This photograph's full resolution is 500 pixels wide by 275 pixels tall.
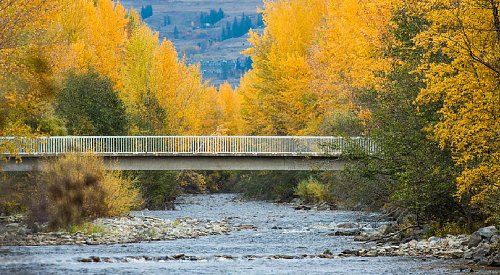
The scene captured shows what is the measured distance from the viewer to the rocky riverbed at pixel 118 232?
3784cm

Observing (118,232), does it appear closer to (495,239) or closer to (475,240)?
(475,240)

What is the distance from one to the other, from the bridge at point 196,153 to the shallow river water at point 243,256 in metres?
4.26

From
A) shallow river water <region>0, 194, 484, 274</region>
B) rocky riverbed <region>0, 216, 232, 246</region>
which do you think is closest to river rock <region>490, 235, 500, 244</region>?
shallow river water <region>0, 194, 484, 274</region>

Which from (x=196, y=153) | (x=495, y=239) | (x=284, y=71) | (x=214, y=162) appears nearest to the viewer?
(x=495, y=239)

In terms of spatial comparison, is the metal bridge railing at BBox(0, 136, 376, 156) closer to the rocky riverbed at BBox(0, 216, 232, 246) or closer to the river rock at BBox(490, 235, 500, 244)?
the rocky riverbed at BBox(0, 216, 232, 246)

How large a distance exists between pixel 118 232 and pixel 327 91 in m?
22.4

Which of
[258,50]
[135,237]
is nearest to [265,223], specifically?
[135,237]

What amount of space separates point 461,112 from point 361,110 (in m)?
19.7

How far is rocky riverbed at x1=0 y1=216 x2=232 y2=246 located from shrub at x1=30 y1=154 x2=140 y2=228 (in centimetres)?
85

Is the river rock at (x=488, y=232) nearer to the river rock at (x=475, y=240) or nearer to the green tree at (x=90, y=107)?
the river rock at (x=475, y=240)

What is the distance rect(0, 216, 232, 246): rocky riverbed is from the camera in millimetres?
37844

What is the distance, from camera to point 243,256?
32.5 m

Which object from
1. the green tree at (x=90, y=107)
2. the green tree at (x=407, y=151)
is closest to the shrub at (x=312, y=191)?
the green tree at (x=90, y=107)

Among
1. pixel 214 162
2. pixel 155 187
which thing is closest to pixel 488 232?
pixel 214 162
